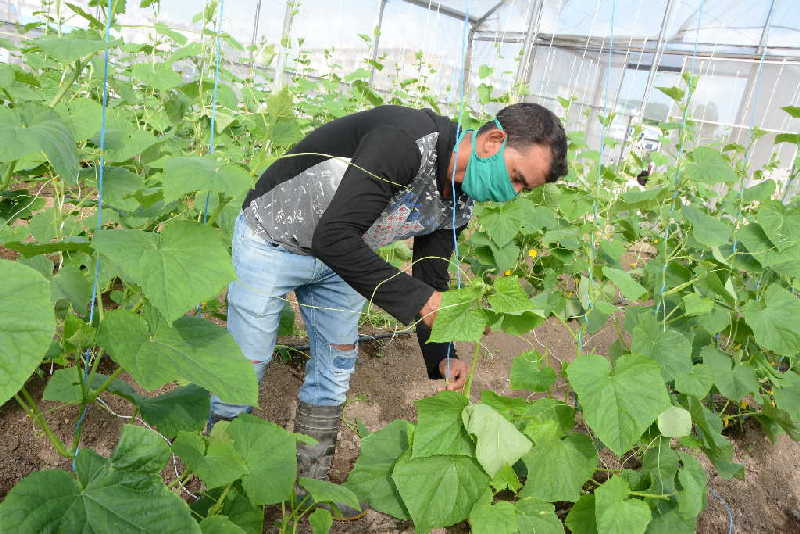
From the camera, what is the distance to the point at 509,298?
46.9 inches

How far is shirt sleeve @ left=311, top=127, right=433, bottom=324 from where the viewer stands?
1.50m

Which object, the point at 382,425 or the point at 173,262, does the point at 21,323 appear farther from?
the point at 382,425

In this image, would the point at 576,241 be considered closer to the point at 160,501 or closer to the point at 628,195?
the point at 628,195

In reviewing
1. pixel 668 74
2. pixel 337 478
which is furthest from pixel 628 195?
pixel 668 74

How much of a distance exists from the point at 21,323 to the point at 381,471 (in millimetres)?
1010

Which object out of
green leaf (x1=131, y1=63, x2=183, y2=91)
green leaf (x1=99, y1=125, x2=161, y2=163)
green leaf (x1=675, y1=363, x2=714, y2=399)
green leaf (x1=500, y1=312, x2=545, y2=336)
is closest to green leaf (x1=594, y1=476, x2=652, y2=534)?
A: green leaf (x1=675, y1=363, x2=714, y2=399)

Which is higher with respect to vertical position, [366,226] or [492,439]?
[366,226]

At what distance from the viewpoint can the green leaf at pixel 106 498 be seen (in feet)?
2.52

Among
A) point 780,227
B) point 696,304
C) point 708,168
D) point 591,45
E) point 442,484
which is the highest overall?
point 591,45

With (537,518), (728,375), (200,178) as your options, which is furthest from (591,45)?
(200,178)

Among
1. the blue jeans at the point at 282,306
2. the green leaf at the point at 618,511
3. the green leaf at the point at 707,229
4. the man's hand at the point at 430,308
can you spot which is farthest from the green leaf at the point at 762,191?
the blue jeans at the point at 282,306

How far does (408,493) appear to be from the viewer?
4.38 feet

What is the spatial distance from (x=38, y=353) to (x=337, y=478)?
1679 mm

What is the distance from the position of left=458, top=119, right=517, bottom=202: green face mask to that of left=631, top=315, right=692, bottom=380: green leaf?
0.52 meters
